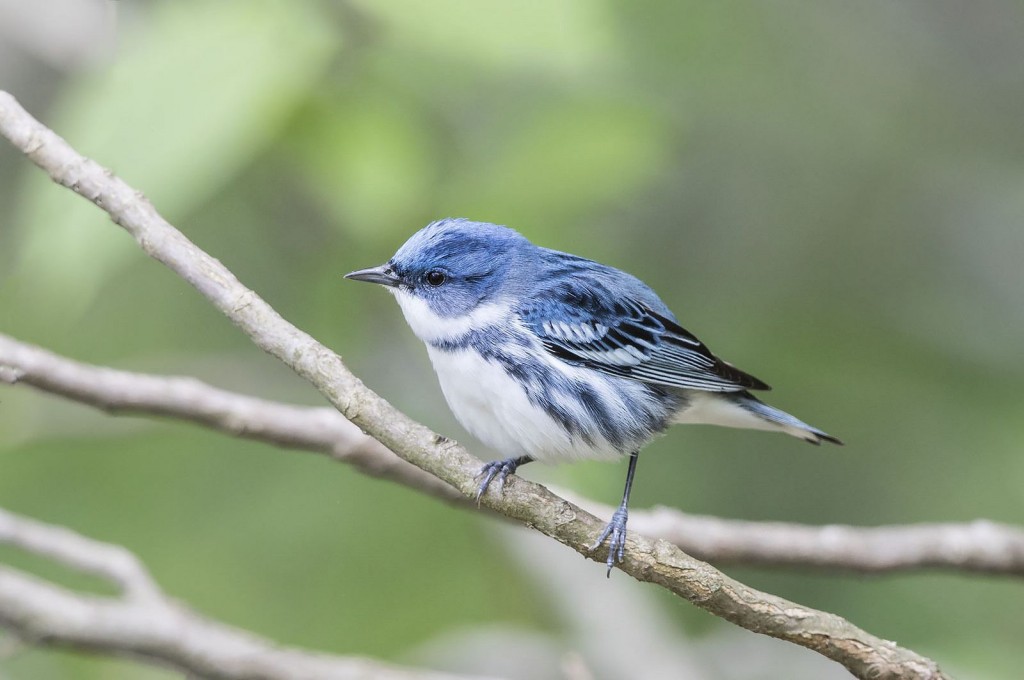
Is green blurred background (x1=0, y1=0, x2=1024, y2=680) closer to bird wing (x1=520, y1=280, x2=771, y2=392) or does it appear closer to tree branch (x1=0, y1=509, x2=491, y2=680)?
bird wing (x1=520, y1=280, x2=771, y2=392)

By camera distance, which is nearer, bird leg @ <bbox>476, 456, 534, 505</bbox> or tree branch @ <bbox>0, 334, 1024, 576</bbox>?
bird leg @ <bbox>476, 456, 534, 505</bbox>

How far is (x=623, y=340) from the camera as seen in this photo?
292cm

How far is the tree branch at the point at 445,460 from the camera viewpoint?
206 centimetres

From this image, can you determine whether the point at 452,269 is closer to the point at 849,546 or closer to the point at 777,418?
the point at 777,418

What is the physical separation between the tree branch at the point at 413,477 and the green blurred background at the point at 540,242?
0.18 metres

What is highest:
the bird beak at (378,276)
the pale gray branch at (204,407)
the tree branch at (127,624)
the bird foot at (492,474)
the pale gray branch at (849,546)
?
the bird beak at (378,276)

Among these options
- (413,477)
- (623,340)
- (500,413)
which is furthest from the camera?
(413,477)

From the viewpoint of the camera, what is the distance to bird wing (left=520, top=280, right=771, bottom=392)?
277 centimetres

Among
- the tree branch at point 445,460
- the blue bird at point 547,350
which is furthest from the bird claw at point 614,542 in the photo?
the blue bird at point 547,350

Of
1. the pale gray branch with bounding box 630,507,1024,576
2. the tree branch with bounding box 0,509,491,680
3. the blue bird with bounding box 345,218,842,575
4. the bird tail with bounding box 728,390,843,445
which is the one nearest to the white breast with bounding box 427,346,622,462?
the blue bird with bounding box 345,218,842,575

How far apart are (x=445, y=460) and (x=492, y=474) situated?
0.16m

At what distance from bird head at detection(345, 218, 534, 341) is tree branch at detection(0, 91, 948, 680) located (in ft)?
1.95

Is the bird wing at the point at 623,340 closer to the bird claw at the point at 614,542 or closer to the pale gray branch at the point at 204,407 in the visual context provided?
the pale gray branch at the point at 204,407

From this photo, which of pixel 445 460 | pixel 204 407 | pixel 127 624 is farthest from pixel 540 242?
pixel 127 624
